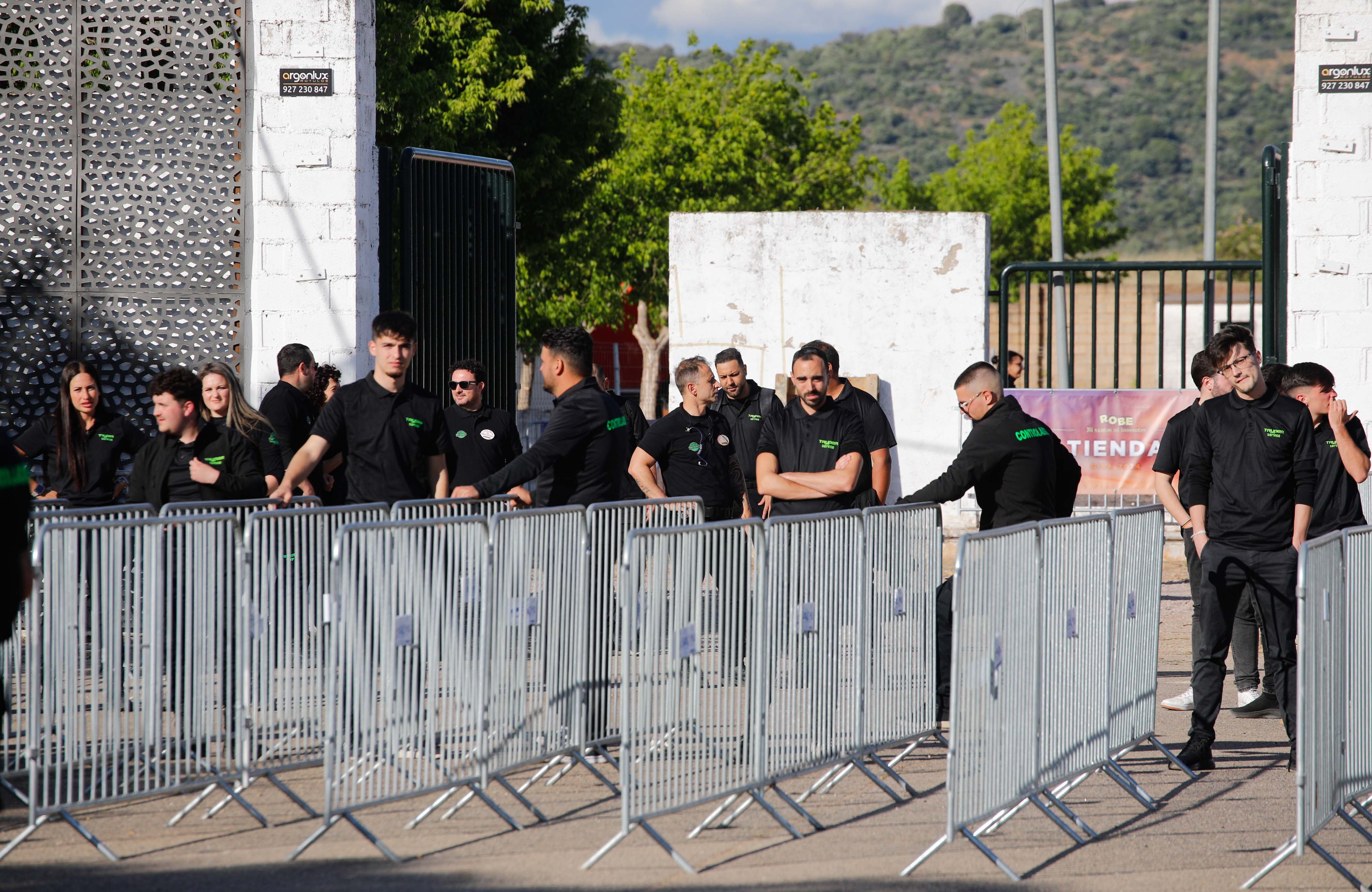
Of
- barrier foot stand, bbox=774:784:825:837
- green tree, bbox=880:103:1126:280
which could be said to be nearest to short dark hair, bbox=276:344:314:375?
barrier foot stand, bbox=774:784:825:837

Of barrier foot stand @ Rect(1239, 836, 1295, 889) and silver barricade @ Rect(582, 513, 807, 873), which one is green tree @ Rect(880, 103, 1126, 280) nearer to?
silver barricade @ Rect(582, 513, 807, 873)

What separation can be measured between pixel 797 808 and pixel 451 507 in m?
2.33

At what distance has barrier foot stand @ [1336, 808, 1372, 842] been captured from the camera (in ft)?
18.4

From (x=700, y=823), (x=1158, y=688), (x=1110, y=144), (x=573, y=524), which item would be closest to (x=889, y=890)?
(x=700, y=823)

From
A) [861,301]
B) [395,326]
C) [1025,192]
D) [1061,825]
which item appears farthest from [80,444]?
[1025,192]

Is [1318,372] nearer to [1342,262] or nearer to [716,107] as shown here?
[1342,262]

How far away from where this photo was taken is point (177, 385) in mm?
7797

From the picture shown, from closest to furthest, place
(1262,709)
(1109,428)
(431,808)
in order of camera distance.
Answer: (431,808) < (1262,709) < (1109,428)

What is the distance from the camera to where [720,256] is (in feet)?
48.6

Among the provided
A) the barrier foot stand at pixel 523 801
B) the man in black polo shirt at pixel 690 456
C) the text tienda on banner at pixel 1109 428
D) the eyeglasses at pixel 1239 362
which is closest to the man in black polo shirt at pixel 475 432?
the man in black polo shirt at pixel 690 456

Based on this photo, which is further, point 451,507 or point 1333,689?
point 451,507

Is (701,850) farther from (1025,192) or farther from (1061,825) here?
(1025,192)

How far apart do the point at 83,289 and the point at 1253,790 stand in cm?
797

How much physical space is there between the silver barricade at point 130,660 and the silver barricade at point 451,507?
3.60 ft
